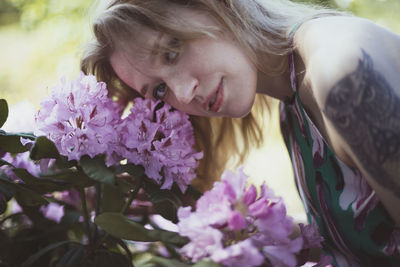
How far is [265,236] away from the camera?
0.76m

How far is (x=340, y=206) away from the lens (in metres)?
1.14

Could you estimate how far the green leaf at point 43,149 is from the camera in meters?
0.93

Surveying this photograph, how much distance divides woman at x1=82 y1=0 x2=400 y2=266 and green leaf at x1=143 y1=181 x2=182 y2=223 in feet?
Answer: 1.09

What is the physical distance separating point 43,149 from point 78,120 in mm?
104

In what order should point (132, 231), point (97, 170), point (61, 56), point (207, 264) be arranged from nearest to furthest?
point (207, 264), point (132, 231), point (97, 170), point (61, 56)

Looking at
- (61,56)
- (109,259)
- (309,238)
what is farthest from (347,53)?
(61,56)

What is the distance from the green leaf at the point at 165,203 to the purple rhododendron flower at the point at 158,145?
21 mm

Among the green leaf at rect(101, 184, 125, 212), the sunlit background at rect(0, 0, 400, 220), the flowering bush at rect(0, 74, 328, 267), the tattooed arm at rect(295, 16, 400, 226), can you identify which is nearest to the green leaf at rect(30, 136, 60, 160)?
the flowering bush at rect(0, 74, 328, 267)

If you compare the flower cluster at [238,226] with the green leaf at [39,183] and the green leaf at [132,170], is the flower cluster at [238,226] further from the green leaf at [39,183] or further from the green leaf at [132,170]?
the green leaf at [39,183]

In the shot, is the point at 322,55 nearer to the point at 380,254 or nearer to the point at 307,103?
the point at 307,103

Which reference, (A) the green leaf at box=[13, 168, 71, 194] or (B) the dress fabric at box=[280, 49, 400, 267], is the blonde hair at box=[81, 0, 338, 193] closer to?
(B) the dress fabric at box=[280, 49, 400, 267]

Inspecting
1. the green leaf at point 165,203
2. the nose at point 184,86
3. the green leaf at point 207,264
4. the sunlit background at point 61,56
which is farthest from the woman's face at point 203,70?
the sunlit background at point 61,56

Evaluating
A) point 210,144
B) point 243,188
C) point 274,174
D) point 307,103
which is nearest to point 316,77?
point 307,103

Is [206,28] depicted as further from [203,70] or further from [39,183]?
[39,183]
